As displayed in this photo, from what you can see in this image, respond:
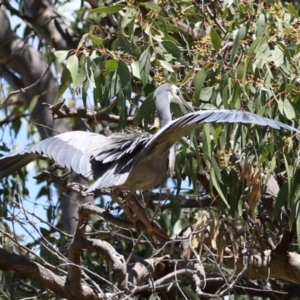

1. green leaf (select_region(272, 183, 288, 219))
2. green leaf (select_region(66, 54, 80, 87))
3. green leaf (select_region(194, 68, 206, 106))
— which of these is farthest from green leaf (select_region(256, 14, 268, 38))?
green leaf (select_region(66, 54, 80, 87))

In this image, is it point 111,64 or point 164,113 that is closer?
point 164,113

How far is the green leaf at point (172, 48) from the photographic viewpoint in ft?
11.8

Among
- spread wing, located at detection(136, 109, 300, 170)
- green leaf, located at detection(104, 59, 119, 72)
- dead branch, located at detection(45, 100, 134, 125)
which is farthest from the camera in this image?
dead branch, located at detection(45, 100, 134, 125)

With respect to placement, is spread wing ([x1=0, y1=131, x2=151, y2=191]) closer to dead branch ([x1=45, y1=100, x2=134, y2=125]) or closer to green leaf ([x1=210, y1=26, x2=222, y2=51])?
dead branch ([x1=45, y1=100, x2=134, y2=125])

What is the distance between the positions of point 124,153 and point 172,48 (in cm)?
73

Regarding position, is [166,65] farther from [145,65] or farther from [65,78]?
[65,78]

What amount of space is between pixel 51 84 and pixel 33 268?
2349 mm

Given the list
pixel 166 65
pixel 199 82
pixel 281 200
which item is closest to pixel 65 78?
pixel 166 65

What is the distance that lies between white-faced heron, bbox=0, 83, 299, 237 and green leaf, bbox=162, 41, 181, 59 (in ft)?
0.74

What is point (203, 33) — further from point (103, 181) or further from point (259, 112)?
point (103, 181)

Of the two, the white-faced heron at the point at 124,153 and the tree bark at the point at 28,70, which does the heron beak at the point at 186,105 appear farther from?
the tree bark at the point at 28,70

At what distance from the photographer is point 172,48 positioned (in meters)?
3.62

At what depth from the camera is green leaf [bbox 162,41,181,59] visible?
3604 millimetres

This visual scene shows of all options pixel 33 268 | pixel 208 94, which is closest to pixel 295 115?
pixel 208 94
